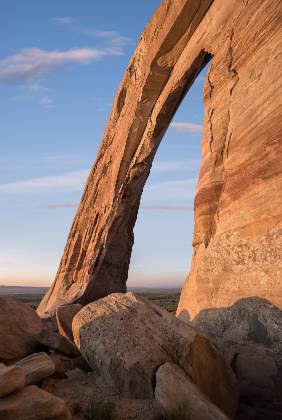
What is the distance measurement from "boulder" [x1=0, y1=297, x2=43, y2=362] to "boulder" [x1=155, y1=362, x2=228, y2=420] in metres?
3.29

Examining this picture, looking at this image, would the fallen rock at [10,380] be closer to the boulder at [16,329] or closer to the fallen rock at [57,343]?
the boulder at [16,329]

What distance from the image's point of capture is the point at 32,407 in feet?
17.6

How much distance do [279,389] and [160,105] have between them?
444 inches

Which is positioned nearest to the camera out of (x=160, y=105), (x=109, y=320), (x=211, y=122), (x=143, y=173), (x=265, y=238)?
(x=109, y=320)

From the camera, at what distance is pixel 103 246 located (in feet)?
59.9

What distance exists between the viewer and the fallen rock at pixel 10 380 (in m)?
5.47

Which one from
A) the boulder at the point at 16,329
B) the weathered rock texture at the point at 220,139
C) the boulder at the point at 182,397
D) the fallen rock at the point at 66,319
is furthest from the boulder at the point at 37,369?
the weathered rock texture at the point at 220,139

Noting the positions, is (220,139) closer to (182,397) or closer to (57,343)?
(57,343)

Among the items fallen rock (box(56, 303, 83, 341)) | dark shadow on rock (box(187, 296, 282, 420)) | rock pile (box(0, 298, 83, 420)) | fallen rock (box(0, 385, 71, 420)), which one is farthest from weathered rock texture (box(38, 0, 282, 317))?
fallen rock (box(0, 385, 71, 420))

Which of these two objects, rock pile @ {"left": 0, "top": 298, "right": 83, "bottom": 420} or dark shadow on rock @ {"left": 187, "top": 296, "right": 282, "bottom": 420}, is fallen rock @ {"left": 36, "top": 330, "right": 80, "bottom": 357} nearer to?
rock pile @ {"left": 0, "top": 298, "right": 83, "bottom": 420}

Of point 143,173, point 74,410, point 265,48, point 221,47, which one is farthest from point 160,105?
point 74,410

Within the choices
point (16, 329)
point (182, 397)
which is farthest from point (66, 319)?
point (182, 397)

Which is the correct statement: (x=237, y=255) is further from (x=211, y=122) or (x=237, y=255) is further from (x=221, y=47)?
(x=221, y=47)

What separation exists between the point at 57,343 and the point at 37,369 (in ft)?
6.29
